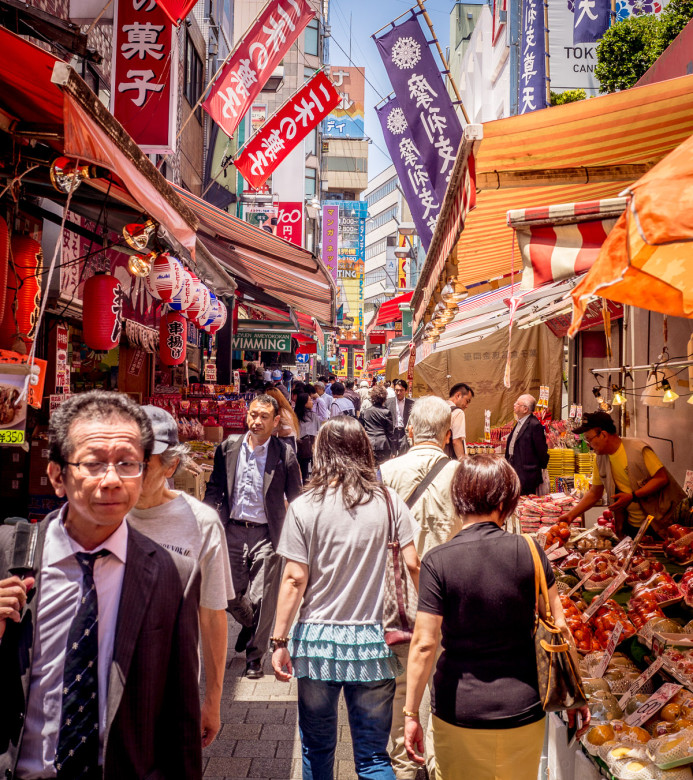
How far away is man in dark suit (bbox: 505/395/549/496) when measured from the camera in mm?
9109

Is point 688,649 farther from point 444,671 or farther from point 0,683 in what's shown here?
point 0,683

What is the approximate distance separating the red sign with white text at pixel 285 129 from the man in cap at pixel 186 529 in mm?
9782

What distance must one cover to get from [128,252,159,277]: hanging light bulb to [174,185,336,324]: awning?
137 inches

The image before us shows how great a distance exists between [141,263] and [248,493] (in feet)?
7.67

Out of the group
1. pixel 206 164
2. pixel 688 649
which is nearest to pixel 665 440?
pixel 688 649

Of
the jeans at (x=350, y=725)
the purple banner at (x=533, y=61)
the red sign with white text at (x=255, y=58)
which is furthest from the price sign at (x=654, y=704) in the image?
the purple banner at (x=533, y=61)

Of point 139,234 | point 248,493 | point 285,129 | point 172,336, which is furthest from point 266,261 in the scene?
point 248,493

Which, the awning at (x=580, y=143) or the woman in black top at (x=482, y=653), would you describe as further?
the awning at (x=580, y=143)

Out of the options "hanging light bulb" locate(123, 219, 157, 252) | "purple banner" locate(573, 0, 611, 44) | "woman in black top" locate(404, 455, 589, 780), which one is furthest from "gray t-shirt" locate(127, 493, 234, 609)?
"purple banner" locate(573, 0, 611, 44)

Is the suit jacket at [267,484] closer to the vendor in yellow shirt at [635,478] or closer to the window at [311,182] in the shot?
the vendor in yellow shirt at [635,478]

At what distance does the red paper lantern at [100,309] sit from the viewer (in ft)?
19.7

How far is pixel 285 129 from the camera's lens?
1241cm

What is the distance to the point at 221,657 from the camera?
2.96 metres

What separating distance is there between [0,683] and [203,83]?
57.0 feet
